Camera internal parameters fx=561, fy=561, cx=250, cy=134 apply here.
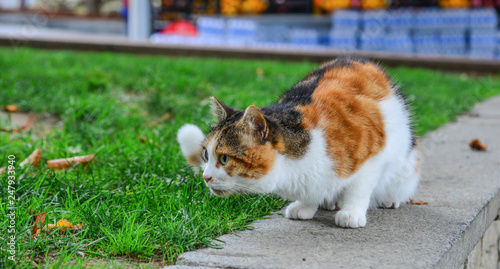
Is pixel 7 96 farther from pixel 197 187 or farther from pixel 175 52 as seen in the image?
pixel 175 52

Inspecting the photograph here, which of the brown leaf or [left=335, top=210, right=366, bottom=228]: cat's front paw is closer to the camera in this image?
the brown leaf

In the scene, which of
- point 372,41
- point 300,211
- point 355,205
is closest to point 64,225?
point 300,211

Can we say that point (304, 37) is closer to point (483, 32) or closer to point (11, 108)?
point (483, 32)

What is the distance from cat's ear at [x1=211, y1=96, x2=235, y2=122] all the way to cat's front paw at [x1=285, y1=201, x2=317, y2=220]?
1.65 feet

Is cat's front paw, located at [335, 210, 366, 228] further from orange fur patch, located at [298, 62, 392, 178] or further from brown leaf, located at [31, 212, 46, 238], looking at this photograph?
brown leaf, located at [31, 212, 46, 238]

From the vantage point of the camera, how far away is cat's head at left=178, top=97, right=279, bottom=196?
218 cm

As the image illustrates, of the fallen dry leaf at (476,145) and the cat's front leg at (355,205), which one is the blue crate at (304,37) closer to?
the fallen dry leaf at (476,145)

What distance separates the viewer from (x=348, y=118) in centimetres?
237

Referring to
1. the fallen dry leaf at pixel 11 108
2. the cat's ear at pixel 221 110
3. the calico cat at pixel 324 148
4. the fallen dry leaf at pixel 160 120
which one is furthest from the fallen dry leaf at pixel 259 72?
the cat's ear at pixel 221 110

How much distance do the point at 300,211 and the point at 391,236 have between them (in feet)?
1.35

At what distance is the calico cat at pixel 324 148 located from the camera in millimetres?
2211

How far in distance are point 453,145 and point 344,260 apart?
238 centimetres

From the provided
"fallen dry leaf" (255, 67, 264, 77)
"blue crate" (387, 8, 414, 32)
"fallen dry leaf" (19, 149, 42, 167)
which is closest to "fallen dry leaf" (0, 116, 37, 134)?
"fallen dry leaf" (19, 149, 42, 167)

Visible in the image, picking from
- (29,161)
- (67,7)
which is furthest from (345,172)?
(67,7)
